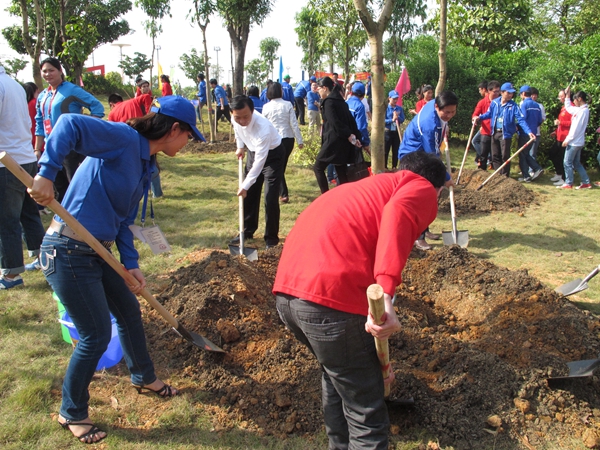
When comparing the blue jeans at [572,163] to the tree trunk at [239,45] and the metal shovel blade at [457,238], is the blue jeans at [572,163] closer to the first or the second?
the metal shovel blade at [457,238]

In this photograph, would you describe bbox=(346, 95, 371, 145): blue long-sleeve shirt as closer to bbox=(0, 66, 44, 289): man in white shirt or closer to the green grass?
the green grass

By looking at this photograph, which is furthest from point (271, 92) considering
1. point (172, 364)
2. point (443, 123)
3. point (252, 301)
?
point (172, 364)

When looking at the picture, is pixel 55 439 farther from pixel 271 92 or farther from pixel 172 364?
pixel 271 92

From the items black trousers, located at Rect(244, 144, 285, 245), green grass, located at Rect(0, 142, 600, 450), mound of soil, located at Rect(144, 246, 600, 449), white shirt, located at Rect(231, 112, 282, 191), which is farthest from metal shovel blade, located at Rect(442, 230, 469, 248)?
white shirt, located at Rect(231, 112, 282, 191)

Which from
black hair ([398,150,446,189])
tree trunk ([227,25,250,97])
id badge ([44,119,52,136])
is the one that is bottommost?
black hair ([398,150,446,189])

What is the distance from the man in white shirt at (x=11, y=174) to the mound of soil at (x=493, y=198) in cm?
608

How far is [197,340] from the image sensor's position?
3.43m

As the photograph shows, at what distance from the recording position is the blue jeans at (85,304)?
2477 mm

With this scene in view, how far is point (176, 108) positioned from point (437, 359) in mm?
2351

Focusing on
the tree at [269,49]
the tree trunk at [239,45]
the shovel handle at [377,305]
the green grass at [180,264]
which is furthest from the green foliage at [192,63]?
the shovel handle at [377,305]

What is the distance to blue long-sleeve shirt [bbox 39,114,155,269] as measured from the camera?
2.26 meters

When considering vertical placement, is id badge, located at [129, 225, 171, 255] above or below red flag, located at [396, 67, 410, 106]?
below

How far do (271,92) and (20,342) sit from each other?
5.07m

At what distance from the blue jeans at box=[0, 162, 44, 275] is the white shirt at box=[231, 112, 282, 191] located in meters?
2.19
